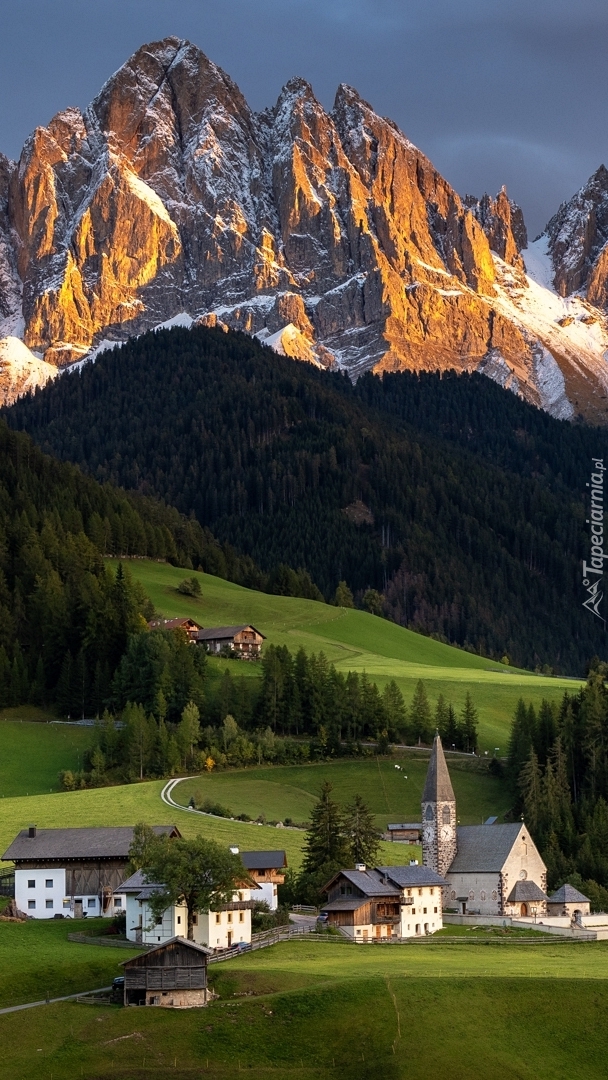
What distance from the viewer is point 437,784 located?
113 m

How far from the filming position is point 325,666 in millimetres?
167125

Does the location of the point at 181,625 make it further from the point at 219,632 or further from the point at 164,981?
the point at 164,981

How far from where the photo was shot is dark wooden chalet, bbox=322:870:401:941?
311ft

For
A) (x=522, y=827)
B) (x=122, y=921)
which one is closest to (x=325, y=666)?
(x=522, y=827)

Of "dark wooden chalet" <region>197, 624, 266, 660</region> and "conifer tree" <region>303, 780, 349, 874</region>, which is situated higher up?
"dark wooden chalet" <region>197, 624, 266, 660</region>

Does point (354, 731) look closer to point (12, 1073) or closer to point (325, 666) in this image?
point (325, 666)

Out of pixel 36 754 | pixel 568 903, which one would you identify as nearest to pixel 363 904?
pixel 568 903

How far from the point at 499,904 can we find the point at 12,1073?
152 feet

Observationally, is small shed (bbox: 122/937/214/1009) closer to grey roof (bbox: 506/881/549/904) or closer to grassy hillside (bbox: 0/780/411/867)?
grassy hillside (bbox: 0/780/411/867)

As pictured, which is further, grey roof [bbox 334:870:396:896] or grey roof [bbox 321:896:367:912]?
grey roof [bbox 334:870:396:896]

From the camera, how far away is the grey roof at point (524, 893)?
10762 centimetres

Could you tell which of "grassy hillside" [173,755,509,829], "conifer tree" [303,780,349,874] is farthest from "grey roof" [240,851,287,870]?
"grassy hillside" [173,755,509,829]

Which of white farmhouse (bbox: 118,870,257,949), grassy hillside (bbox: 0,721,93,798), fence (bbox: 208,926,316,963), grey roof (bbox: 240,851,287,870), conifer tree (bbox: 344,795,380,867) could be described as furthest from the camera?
grassy hillside (bbox: 0,721,93,798)

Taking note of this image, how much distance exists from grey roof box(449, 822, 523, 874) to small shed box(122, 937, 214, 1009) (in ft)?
114
